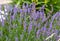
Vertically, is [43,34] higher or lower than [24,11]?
lower

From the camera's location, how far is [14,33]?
88.3 inches

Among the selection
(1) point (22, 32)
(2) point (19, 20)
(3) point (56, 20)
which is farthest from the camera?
(3) point (56, 20)

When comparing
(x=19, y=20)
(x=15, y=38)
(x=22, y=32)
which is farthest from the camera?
(x=19, y=20)

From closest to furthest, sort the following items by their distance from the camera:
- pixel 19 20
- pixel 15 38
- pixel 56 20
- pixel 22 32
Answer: pixel 15 38, pixel 22 32, pixel 19 20, pixel 56 20

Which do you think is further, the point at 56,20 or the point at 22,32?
the point at 56,20

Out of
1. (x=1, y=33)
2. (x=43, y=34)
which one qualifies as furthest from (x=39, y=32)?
(x=1, y=33)

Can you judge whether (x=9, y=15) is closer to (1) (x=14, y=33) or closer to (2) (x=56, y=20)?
(1) (x=14, y=33)

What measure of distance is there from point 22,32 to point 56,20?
0.53 m

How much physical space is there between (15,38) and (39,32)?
272 millimetres

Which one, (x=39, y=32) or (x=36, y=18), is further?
(x=36, y=18)

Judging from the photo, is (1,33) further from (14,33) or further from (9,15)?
(9,15)

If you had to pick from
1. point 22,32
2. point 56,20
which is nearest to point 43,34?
point 22,32

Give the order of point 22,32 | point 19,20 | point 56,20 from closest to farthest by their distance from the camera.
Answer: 1. point 22,32
2. point 19,20
3. point 56,20

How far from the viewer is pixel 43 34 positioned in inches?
87.4
